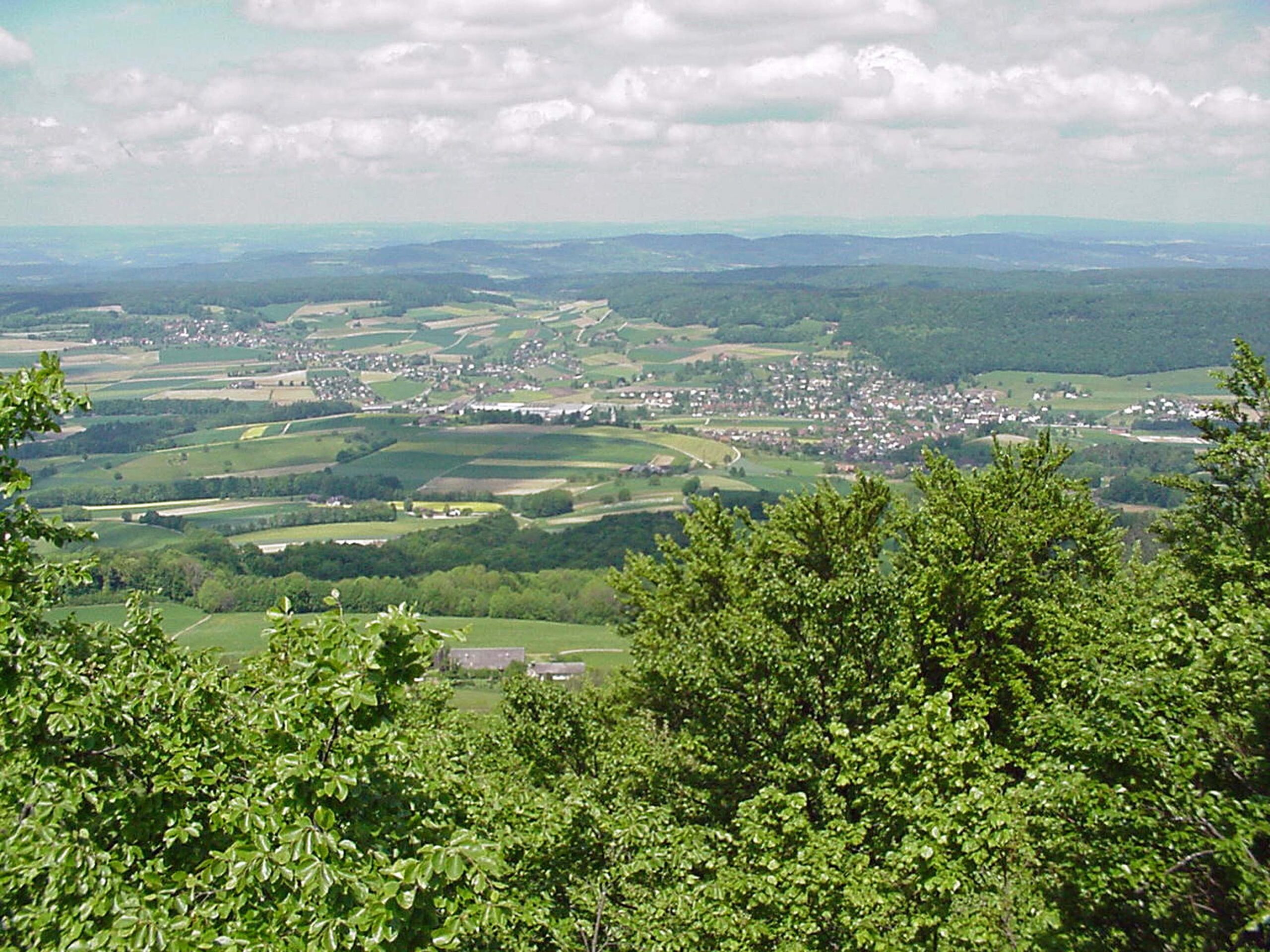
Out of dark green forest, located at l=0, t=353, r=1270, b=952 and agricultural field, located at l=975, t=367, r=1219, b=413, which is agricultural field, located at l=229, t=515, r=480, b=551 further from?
agricultural field, located at l=975, t=367, r=1219, b=413

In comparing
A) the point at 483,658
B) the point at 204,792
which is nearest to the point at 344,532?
the point at 483,658

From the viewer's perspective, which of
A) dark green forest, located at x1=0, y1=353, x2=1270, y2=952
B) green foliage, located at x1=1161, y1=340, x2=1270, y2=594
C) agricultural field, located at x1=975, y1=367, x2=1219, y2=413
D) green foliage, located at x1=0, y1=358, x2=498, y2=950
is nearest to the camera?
green foliage, located at x1=0, y1=358, x2=498, y2=950

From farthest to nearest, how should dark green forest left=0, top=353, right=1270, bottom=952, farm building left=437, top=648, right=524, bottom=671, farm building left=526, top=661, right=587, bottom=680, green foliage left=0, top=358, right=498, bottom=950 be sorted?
farm building left=437, top=648, right=524, bottom=671 < farm building left=526, top=661, right=587, bottom=680 < dark green forest left=0, top=353, right=1270, bottom=952 < green foliage left=0, top=358, right=498, bottom=950

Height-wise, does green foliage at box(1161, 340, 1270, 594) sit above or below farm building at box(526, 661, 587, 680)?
above

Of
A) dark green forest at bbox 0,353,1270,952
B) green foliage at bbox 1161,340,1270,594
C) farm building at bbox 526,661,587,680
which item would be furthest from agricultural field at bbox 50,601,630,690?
green foliage at bbox 1161,340,1270,594

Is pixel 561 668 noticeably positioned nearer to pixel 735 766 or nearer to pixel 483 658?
pixel 483 658

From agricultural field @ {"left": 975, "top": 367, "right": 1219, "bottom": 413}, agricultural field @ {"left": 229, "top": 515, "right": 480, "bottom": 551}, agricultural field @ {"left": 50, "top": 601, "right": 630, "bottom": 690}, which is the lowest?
agricultural field @ {"left": 229, "top": 515, "right": 480, "bottom": 551}

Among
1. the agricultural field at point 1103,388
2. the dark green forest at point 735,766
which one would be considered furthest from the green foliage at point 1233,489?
the agricultural field at point 1103,388

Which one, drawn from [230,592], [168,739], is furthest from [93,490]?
[168,739]

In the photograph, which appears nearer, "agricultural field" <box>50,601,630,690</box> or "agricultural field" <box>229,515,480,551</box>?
"agricultural field" <box>50,601,630,690</box>
